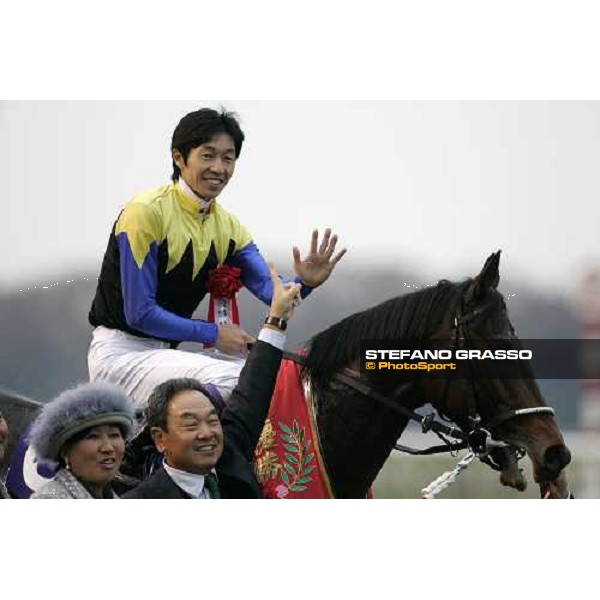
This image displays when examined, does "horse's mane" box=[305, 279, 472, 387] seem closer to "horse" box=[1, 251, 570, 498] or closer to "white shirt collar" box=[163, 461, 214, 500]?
"horse" box=[1, 251, 570, 498]

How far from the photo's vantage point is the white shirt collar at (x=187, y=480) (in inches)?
159

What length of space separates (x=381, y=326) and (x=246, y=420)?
63cm

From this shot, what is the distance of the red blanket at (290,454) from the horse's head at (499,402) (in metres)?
0.48

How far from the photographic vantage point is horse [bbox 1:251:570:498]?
175 inches

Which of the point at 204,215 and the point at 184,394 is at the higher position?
the point at 204,215

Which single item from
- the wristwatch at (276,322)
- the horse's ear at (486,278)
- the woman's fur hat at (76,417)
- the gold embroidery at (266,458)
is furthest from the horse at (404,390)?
the woman's fur hat at (76,417)

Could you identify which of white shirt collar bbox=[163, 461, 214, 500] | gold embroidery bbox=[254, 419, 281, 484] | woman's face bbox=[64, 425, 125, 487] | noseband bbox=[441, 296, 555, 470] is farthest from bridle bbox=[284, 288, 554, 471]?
woman's face bbox=[64, 425, 125, 487]

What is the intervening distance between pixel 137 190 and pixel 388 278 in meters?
0.99

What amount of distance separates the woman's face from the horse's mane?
3.02 feet

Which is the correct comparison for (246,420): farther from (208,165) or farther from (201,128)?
(201,128)

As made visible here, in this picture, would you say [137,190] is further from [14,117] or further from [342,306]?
[342,306]

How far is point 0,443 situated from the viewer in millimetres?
4480

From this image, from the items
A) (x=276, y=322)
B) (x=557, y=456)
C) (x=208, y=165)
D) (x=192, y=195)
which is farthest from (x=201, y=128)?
(x=557, y=456)

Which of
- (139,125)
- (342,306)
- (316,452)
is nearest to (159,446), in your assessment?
(316,452)
